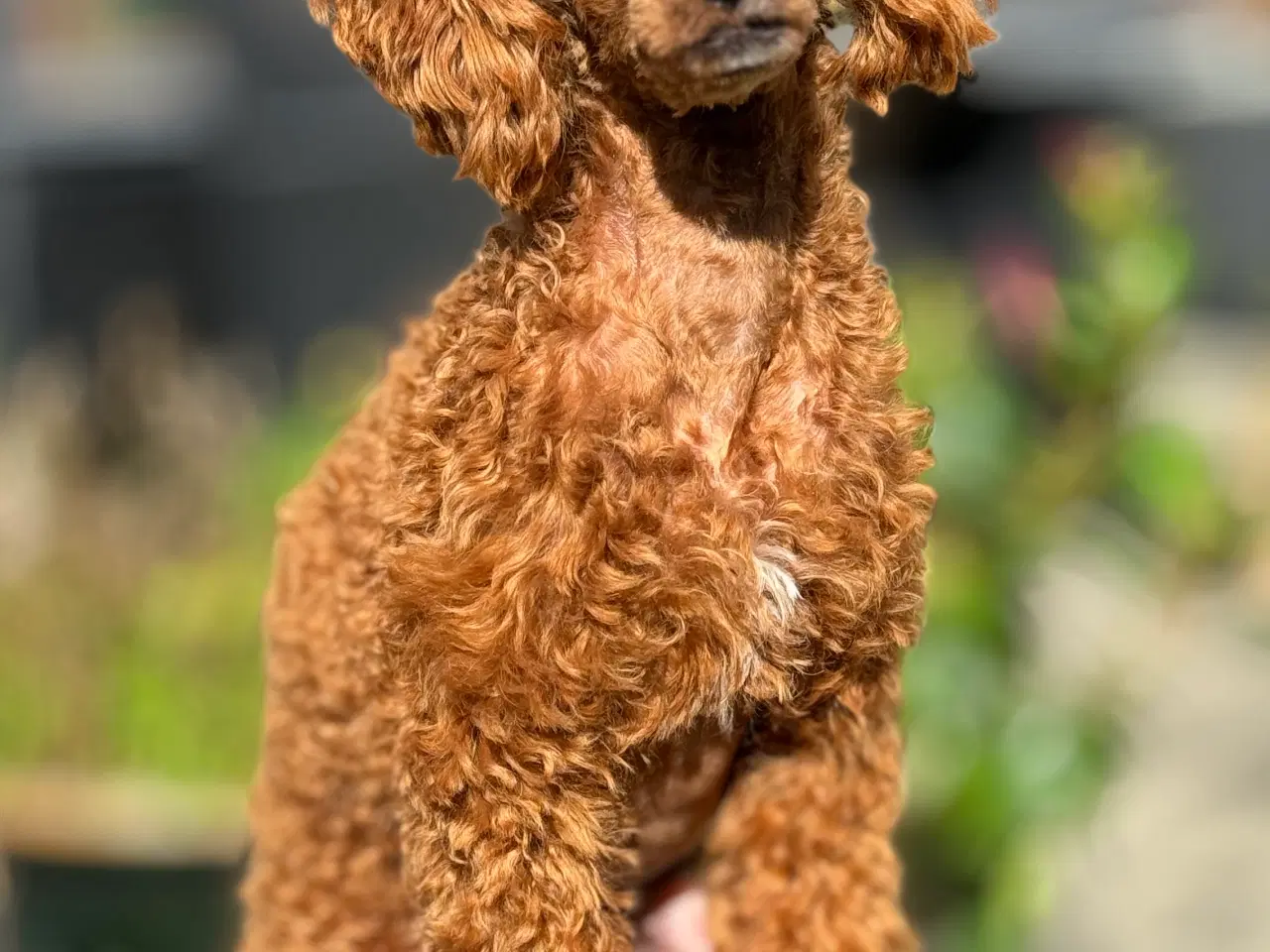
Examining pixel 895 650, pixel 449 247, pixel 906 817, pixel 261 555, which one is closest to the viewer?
pixel 895 650

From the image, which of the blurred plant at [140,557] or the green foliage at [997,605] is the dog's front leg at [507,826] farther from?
the blurred plant at [140,557]

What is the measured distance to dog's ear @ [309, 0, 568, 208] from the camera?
915mm

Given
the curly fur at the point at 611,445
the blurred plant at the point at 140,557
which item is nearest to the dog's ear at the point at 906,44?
the curly fur at the point at 611,445

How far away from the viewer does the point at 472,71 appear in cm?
91

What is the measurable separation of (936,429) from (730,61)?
1.42m

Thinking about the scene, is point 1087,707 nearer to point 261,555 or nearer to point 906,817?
point 906,817

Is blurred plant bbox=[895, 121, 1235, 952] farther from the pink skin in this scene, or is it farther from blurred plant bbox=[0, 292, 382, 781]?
blurred plant bbox=[0, 292, 382, 781]

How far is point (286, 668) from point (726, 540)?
18.7 inches

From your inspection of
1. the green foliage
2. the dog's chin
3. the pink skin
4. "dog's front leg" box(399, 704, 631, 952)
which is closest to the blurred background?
the green foliage

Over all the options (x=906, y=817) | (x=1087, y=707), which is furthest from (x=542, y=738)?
(x=1087, y=707)

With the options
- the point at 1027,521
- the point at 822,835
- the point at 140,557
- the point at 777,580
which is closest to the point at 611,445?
the point at 777,580

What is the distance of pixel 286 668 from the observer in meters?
1.24

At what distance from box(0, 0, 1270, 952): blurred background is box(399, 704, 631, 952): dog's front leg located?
1.13 metres

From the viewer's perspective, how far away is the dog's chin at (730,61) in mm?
870
